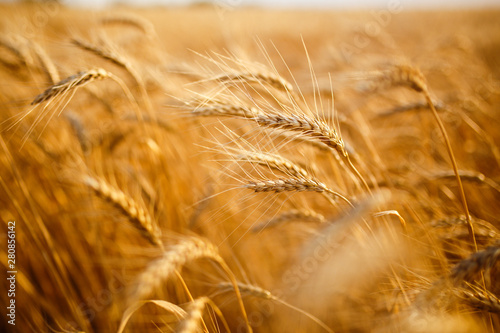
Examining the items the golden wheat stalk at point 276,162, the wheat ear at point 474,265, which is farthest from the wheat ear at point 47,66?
the wheat ear at point 474,265

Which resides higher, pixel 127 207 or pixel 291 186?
pixel 127 207

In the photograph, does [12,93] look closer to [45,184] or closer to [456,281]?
[45,184]

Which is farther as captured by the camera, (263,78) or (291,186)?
(263,78)

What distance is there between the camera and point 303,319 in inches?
51.1

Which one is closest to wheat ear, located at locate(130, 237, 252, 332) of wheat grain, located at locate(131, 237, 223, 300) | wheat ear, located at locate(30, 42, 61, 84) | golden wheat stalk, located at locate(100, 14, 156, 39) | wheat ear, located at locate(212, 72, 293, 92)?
wheat grain, located at locate(131, 237, 223, 300)

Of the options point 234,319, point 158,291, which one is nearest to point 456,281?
point 158,291

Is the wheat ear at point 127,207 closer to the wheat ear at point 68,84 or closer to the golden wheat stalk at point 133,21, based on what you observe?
the wheat ear at point 68,84

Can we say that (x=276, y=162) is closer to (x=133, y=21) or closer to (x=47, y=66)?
(x=47, y=66)

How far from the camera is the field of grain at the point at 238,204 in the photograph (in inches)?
30.9

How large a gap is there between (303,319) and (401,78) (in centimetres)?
112

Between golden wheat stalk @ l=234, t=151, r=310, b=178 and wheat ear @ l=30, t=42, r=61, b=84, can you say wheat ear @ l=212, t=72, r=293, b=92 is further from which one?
wheat ear @ l=30, t=42, r=61, b=84

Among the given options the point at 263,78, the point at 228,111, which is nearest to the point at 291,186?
the point at 228,111

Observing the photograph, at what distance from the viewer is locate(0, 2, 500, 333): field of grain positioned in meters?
0.79

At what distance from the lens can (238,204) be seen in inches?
53.6
